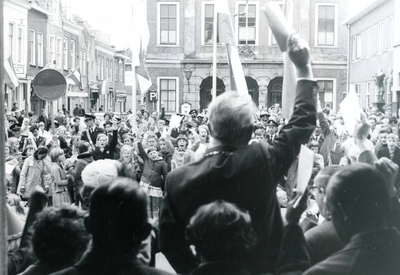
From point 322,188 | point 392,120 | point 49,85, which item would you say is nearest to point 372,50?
point 392,120

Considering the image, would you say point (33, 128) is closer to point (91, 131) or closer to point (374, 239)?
point (91, 131)

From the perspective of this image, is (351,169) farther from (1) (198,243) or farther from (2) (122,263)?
(2) (122,263)

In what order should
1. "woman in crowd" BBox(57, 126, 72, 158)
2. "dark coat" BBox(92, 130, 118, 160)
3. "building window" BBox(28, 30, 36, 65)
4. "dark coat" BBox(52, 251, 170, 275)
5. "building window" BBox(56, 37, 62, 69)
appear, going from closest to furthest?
"dark coat" BBox(52, 251, 170, 275) → "dark coat" BBox(92, 130, 118, 160) → "woman in crowd" BBox(57, 126, 72, 158) → "building window" BBox(28, 30, 36, 65) → "building window" BBox(56, 37, 62, 69)

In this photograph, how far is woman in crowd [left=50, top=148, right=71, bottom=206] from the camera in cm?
732

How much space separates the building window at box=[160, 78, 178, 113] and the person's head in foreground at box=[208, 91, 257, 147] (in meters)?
22.1

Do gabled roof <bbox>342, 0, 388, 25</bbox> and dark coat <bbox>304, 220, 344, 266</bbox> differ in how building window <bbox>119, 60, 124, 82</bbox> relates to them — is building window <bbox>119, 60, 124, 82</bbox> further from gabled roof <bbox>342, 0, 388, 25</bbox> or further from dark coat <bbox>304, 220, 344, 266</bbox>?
dark coat <bbox>304, 220, 344, 266</bbox>

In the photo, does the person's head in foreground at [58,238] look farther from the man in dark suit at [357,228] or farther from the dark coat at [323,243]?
the dark coat at [323,243]

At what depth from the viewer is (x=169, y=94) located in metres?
26.2

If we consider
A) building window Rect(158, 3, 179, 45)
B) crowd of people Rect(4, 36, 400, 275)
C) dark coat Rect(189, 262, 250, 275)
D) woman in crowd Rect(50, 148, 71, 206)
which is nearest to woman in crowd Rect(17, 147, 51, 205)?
woman in crowd Rect(50, 148, 71, 206)

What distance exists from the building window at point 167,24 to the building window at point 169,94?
1.98m

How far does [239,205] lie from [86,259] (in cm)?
70

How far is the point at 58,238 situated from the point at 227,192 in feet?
2.44

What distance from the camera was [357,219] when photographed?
287 cm

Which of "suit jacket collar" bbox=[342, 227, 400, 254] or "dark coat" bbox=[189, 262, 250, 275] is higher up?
"suit jacket collar" bbox=[342, 227, 400, 254]
